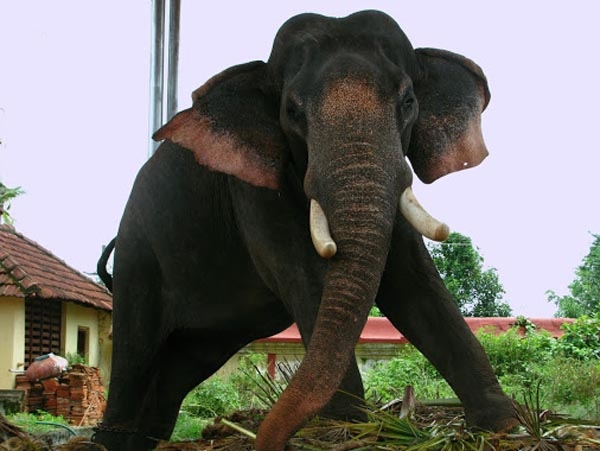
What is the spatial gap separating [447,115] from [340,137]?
82 centimetres

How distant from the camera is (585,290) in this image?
23.0 meters

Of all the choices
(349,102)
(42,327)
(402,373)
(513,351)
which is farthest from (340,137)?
(42,327)

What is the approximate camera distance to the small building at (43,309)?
44.1 feet

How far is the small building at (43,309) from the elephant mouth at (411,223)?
1094cm

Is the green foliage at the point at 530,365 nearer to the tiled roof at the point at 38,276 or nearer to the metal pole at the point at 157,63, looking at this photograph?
the metal pole at the point at 157,63

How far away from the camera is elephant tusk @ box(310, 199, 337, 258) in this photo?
2646 millimetres

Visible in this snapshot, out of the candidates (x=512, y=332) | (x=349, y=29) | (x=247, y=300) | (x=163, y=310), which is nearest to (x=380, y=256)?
(x=349, y=29)

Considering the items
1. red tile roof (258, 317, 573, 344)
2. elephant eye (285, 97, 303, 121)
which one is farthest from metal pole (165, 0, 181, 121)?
red tile roof (258, 317, 573, 344)

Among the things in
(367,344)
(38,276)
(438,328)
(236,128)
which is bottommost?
(438,328)

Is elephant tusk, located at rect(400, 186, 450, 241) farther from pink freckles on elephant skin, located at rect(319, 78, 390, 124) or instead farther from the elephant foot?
the elephant foot

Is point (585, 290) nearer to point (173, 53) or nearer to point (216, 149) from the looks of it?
point (173, 53)

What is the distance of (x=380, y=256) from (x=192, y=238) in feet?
6.01

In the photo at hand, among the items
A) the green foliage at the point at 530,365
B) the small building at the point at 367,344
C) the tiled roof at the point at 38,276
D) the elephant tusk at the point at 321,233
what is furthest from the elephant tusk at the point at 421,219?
the tiled roof at the point at 38,276

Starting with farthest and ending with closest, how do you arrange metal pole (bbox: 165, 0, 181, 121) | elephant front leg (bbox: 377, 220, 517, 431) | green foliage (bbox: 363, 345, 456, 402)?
green foliage (bbox: 363, 345, 456, 402) → metal pole (bbox: 165, 0, 181, 121) → elephant front leg (bbox: 377, 220, 517, 431)
